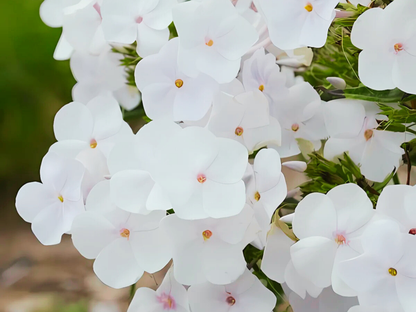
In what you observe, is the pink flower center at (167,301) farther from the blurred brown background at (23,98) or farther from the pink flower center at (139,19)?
the blurred brown background at (23,98)

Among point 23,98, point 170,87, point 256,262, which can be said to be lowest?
point 23,98

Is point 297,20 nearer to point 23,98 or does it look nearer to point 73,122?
point 73,122

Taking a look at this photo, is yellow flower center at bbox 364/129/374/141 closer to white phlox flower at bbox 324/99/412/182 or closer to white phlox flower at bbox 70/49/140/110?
white phlox flower at bbox 324/99/412/182

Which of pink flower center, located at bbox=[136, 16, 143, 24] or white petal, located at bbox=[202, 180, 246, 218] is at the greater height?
pink flower center, located at bbox=[136, 16, 143, 24]

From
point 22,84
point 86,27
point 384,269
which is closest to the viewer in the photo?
point 384,269

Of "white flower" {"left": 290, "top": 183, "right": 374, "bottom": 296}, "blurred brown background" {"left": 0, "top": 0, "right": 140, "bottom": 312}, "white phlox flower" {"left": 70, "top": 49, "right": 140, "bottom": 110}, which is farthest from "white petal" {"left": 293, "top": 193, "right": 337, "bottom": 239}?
"blurred brown background" {"left": 0, "top": 0, "right": 140, "bottom": 312}

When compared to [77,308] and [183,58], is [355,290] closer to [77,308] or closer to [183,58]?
[183,58]

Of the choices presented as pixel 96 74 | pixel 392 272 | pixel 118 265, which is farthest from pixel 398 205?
pixel 96 74
